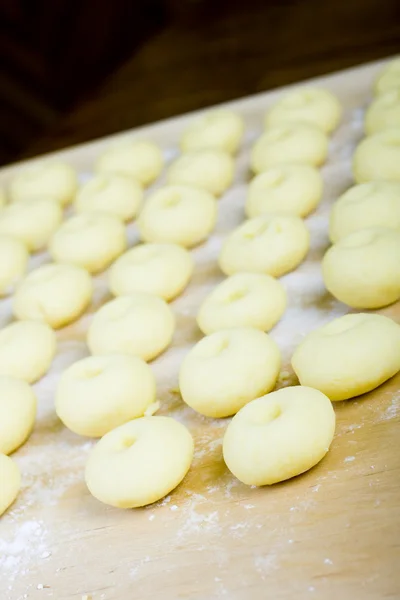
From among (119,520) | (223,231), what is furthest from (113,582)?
(223,231)

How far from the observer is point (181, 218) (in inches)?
69.3

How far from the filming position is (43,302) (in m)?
1.64

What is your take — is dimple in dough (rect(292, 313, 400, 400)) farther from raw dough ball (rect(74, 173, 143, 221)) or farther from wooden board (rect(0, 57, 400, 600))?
raw dough ball (rect(74, 173, 143, 221))

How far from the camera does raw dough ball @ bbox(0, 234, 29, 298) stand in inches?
71.2

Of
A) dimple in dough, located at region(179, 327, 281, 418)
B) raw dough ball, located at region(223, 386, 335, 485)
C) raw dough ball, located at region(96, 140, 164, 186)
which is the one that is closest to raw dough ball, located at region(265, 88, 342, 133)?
raw dough ball, located at region(96, 140, 164, 186)

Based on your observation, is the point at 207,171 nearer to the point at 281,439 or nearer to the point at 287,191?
the point at 287,191

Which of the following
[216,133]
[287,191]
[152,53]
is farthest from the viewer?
[152,53]

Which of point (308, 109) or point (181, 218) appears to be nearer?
point (181, 218)

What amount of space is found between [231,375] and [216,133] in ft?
3.30

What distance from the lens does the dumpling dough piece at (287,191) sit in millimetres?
1717

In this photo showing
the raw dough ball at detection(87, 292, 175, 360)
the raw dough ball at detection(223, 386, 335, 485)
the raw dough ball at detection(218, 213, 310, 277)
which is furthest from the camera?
the raw dough ball at detection(218, 213, 310, 277)

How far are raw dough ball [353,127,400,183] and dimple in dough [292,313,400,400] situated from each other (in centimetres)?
53

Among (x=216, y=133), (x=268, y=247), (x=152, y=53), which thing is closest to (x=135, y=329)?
(x=268, y=247)

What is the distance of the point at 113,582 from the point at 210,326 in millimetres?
553
